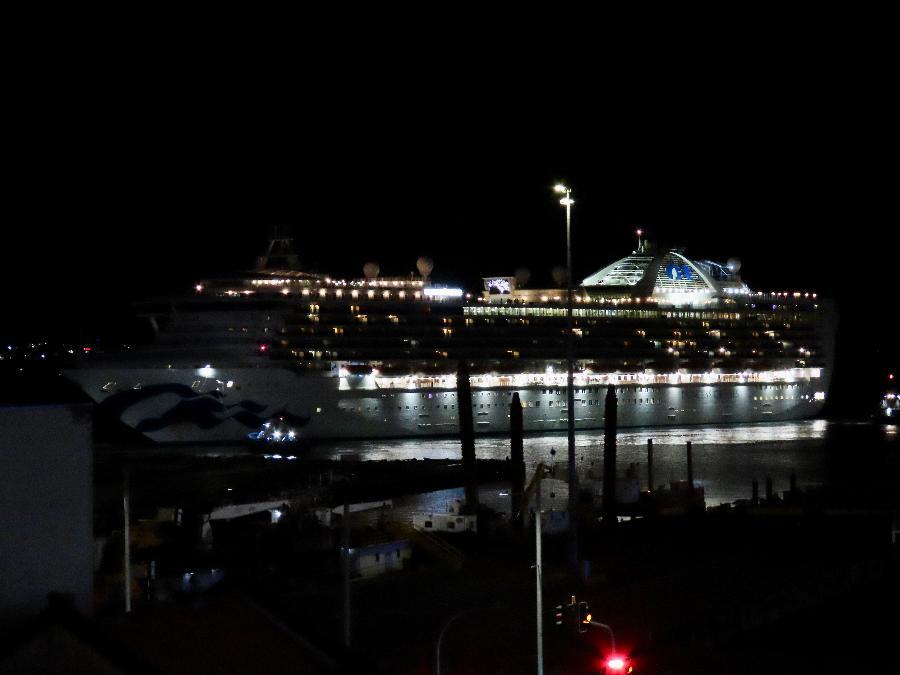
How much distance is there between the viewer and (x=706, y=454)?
48094 millimetres

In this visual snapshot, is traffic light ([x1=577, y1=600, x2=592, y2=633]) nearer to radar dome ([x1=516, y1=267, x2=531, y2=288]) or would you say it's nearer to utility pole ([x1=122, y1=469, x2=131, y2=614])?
utility pole ([x1=122, y1=469, x2=131, y2=614])

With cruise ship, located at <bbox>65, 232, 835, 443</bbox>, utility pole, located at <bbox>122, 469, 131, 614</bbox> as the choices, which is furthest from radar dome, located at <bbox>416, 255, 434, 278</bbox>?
utility pole, located at <bbox>122, 469, 131, 614</bbox>

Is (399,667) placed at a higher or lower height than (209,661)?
lower

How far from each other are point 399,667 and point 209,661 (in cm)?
467

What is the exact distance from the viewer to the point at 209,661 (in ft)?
26.1

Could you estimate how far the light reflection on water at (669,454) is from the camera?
1330 inches

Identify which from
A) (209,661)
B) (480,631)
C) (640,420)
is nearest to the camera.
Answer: (209,661)

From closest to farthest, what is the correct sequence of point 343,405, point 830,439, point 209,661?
1. point 209,661
2. point 343,405
3. point 830,439

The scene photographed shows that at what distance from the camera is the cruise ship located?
49.9 metres

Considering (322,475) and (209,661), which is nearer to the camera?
(209,661)

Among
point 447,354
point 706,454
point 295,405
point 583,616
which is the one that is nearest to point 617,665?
point 583,616

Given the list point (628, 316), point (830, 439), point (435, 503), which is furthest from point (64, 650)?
point (628, 316)

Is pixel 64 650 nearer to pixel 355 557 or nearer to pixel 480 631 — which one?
pixel 480 631

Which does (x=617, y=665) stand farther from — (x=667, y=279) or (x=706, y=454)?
(x=667, y=279)
